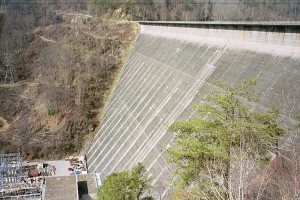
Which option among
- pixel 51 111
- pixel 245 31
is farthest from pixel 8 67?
pixel 245 31

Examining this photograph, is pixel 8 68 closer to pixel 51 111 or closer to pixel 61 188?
pixel 51 111

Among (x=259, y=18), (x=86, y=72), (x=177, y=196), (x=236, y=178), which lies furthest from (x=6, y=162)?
(x=259, y=18)

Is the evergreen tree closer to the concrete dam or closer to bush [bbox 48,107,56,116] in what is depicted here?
the concrete dam

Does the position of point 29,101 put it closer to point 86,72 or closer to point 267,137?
point 86,72

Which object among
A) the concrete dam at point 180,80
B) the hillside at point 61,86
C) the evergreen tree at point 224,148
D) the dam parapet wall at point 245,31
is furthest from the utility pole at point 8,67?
the evergreen tree at point 224,148

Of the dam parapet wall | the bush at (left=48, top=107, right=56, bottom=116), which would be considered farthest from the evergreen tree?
the bush at (left=48, top=107, right=56, bottom=116)

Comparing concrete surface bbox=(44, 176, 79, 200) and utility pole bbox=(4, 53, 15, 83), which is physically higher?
utility pole bbox=(4, 53, 15, 83)

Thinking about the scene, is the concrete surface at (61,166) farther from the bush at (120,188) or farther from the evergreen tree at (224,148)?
the evergreen tree at (224,148)
